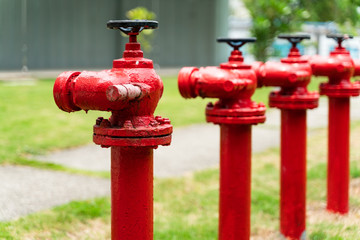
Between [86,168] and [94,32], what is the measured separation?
14.1 meters

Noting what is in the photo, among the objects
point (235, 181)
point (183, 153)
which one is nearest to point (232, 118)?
point (235, 181)

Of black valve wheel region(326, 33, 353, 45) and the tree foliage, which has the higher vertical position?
the tree foliage

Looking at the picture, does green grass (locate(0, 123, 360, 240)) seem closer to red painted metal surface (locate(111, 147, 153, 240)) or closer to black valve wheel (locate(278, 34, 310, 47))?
black valve wheel (locate(278, 34, 310, 47))

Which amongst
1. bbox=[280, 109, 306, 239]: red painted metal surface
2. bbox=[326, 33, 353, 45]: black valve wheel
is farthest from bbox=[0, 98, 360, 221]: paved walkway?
bbox=[326, 33, 353, 45]: black valve wheel

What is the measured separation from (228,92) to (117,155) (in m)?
0.73

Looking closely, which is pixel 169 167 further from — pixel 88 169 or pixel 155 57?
pixel 155 57

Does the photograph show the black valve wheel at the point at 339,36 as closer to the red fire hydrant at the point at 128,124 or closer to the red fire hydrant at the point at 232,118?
the red fire hydrant at the point at 232,118

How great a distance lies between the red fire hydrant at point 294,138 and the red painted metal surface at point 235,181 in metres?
0.51

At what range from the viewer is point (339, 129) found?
333 centimetres

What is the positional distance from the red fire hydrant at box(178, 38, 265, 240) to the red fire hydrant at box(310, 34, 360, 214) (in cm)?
105

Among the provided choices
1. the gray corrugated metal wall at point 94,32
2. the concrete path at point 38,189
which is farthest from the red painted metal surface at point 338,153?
the gray corrugated metal wall at point 94,32

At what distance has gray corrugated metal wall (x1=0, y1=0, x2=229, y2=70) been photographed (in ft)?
52.7

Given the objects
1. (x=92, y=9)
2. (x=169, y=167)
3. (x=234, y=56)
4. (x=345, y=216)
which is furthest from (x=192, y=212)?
(x=92, y=9)

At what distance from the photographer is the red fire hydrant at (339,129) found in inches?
126
